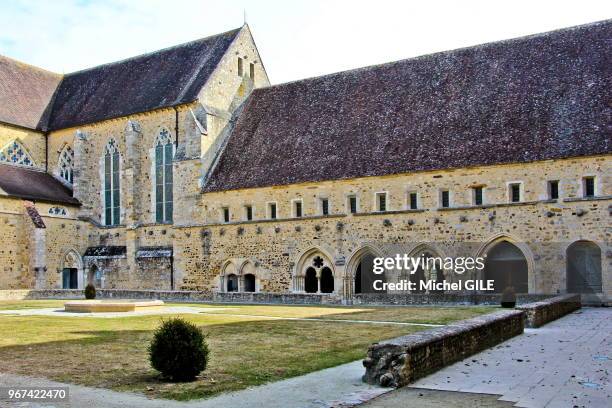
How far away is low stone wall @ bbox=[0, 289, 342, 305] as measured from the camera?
29109 mm

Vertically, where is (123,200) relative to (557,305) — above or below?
above

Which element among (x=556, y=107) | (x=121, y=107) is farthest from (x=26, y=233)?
(x=556, y=107)

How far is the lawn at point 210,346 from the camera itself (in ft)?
32.7

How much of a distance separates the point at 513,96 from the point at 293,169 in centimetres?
1112

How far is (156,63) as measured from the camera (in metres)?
43.8

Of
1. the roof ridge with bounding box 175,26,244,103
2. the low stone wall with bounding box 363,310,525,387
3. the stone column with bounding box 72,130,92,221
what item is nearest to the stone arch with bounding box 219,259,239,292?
the roof ridge with bounding box 175,26,244,103

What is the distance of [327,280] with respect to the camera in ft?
111

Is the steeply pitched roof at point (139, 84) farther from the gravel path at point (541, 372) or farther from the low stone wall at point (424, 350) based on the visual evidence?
the low stone wall at point (424, 350)

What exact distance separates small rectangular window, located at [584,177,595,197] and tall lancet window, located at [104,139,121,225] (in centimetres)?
2746

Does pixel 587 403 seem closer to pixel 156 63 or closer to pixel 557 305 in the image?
pixel 557 305

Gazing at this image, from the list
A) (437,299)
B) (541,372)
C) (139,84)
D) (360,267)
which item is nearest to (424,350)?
(541,372)

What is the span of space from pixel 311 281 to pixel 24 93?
79.5 ft

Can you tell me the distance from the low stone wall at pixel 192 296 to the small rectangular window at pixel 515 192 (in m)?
8.56

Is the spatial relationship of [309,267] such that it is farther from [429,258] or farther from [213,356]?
[213,356]
